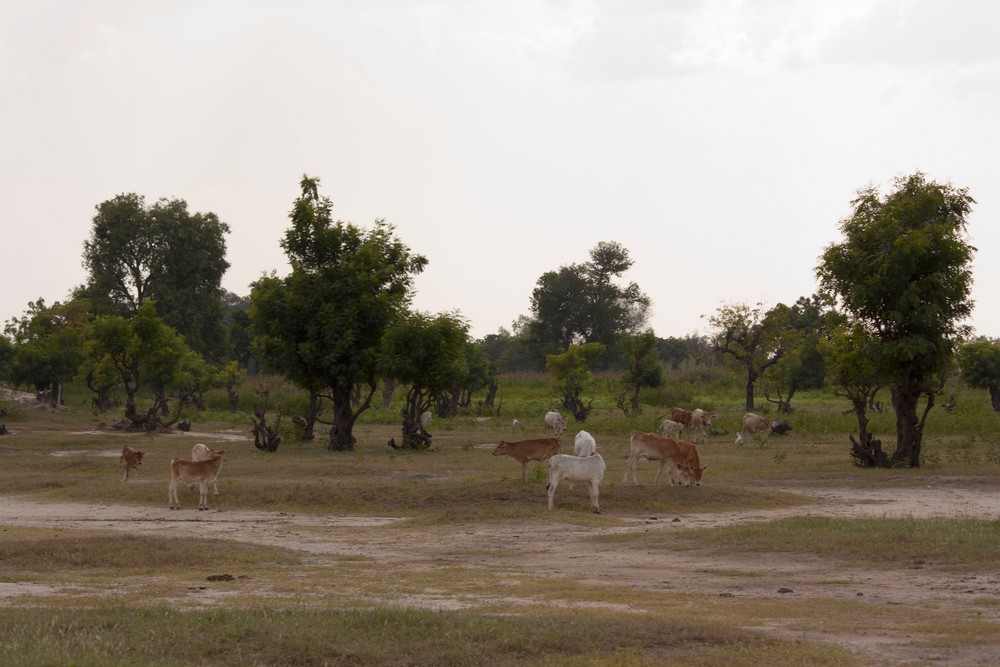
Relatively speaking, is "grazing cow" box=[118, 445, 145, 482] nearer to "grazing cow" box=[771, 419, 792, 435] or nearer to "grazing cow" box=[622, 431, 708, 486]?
"grazing cow" box=[622, 431, 708, 486]

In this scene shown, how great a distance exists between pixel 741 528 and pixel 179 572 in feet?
29.1

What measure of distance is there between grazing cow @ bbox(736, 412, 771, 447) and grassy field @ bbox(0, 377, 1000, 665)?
7461 millimetres

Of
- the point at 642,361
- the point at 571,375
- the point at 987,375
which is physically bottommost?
the point at 571,375

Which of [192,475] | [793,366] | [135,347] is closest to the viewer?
[192,475]

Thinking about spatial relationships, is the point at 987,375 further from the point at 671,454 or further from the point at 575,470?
the point at 575,470

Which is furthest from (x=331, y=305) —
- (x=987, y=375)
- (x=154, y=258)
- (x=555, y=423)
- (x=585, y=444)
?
(x=154, y=258)

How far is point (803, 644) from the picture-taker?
33.6 ft

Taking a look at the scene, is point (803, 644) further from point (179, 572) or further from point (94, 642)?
point (179, 572)

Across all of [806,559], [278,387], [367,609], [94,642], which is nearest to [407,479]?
[806,559]

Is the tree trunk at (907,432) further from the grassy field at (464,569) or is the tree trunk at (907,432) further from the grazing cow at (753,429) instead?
the grazing cow at (753,429)

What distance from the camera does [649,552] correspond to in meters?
17.1

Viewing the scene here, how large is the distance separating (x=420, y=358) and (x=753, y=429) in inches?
508

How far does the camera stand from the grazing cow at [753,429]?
135 ft

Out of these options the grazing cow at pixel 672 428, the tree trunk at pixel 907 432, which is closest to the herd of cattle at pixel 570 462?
the tree trunk at pixel 907 432
